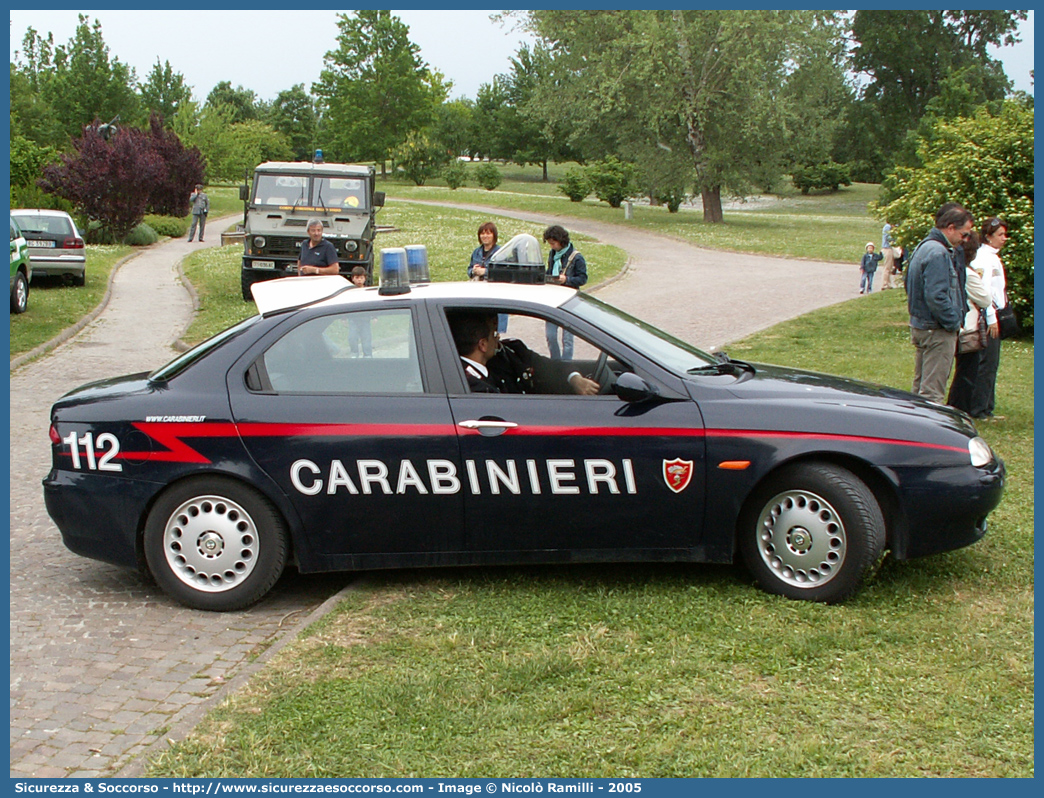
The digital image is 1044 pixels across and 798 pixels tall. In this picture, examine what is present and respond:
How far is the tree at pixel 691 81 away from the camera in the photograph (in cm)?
4412

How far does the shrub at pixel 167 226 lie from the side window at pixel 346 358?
36.2 m

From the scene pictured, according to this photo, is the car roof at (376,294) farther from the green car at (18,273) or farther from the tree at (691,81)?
the tree at (691,81)

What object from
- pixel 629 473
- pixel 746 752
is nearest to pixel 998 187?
pixel 629 473

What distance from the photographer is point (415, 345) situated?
5.54 meters

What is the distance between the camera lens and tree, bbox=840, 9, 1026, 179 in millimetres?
78562

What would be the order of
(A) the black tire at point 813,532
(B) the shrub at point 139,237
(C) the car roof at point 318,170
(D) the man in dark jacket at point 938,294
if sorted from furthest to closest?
(B) the shrub at point 139,237
(C) the car roof at point 318,170
(D) the man in dark jacket at point 938,294
(A) the black tire at point 813,532

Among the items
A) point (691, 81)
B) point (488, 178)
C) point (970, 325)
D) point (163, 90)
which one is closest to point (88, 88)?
point (163, 90)

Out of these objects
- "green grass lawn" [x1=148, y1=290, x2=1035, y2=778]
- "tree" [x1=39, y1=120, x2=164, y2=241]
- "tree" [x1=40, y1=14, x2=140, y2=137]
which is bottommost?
"green grass lawn" [x1=148, y1=290, x2=1035, y2=778]

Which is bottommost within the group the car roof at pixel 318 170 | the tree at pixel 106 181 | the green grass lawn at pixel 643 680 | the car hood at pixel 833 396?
the green grass lawn at pixel 643 680

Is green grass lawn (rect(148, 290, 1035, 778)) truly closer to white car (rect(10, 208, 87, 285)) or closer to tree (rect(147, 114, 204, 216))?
white car (rect(10, 208, 87, 285))

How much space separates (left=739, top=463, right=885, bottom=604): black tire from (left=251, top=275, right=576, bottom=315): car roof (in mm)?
1488

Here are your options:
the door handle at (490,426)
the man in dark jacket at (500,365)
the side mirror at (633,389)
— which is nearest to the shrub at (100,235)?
the man in dark jacket at (500,365)

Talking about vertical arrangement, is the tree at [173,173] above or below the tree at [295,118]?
below

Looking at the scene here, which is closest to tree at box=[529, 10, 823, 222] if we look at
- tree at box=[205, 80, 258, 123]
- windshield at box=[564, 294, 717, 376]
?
windshield at box=[564, 294, 717, 376]
